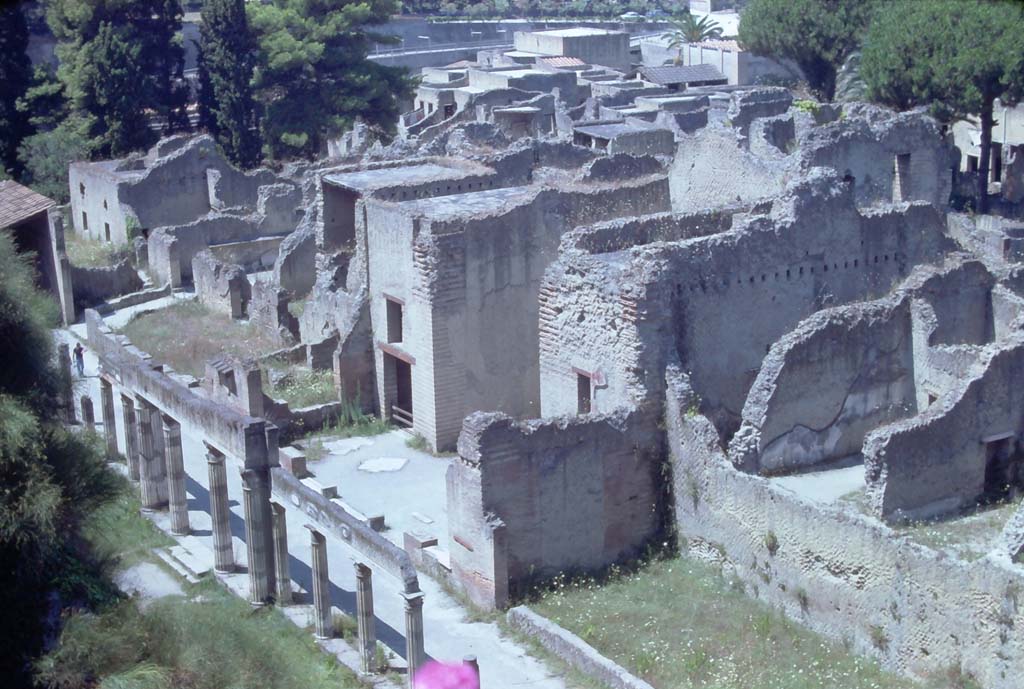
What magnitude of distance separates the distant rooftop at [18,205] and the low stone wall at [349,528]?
549 inches

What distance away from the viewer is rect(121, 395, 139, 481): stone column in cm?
2162

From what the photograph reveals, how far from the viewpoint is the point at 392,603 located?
18.3 m

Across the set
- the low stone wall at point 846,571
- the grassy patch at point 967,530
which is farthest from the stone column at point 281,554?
the grassy patch at point 967,530

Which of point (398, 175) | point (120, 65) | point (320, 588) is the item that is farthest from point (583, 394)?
point (120, 65)

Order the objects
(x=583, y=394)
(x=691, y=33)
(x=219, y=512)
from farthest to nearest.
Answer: (x=691, y=33) < (x=583, y=394) < (x=219, y=512)

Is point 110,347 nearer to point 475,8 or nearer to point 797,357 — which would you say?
point 797,357

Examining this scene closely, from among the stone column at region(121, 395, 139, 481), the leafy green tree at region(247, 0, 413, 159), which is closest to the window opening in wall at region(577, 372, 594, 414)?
the stone column at region(121, 395, 139, 481)

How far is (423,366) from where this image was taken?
916 inches

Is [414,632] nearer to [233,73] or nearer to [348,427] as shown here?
[348,427]

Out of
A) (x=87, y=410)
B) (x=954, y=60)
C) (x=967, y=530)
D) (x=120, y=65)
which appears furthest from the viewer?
(x=120, y=65)

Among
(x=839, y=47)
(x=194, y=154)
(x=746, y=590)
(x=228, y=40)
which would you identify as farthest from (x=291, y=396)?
(x=839, y=47)

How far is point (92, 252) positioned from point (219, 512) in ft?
67.3

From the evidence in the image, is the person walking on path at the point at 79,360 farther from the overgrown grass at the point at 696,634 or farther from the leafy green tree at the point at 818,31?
the leafy green tree at the point at 818,31

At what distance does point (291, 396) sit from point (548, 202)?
5.74 metres
